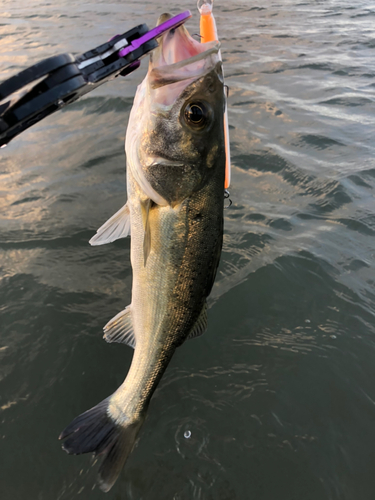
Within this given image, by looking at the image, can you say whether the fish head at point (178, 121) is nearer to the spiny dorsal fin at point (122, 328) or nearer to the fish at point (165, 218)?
the fish at point (165, 218)

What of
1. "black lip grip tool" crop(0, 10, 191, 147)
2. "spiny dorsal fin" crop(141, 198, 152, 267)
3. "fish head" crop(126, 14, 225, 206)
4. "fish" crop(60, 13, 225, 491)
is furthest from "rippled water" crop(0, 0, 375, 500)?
"black lip grip tool" crop(0, 10, 191, 147)

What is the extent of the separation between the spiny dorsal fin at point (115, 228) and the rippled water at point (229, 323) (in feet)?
3.53

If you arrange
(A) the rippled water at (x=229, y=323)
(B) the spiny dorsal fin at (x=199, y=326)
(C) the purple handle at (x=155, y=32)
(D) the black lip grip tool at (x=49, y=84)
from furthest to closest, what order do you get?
1. (A) the rippled water at (x=229, y=323)
2. (B) the spiny dorsal fin at (x=199, y=326)
3. (C) the purple handle at (x=155, y=32)
4. (D) the black lip grip tool at (x=49, y=84)

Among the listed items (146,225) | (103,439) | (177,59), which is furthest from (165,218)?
(103,439)

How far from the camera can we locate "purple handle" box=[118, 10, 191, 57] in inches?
64.5

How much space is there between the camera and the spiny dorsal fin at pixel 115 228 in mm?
2201

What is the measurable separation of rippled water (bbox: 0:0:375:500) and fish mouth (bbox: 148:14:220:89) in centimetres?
196

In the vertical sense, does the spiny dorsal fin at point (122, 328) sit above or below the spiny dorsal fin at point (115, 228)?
below

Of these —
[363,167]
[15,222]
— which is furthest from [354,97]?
[15,222]

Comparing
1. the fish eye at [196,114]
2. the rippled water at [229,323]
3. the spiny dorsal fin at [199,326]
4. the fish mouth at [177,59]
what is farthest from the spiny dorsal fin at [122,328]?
the fish mouth at [177,59]

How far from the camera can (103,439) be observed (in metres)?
2.10

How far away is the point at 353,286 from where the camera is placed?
3492 millimetres

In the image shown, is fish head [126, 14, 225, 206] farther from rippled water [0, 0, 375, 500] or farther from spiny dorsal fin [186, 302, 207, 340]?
rippled water [0, 0, 375, 500]

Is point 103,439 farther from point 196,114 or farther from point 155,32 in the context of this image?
point 155,32
